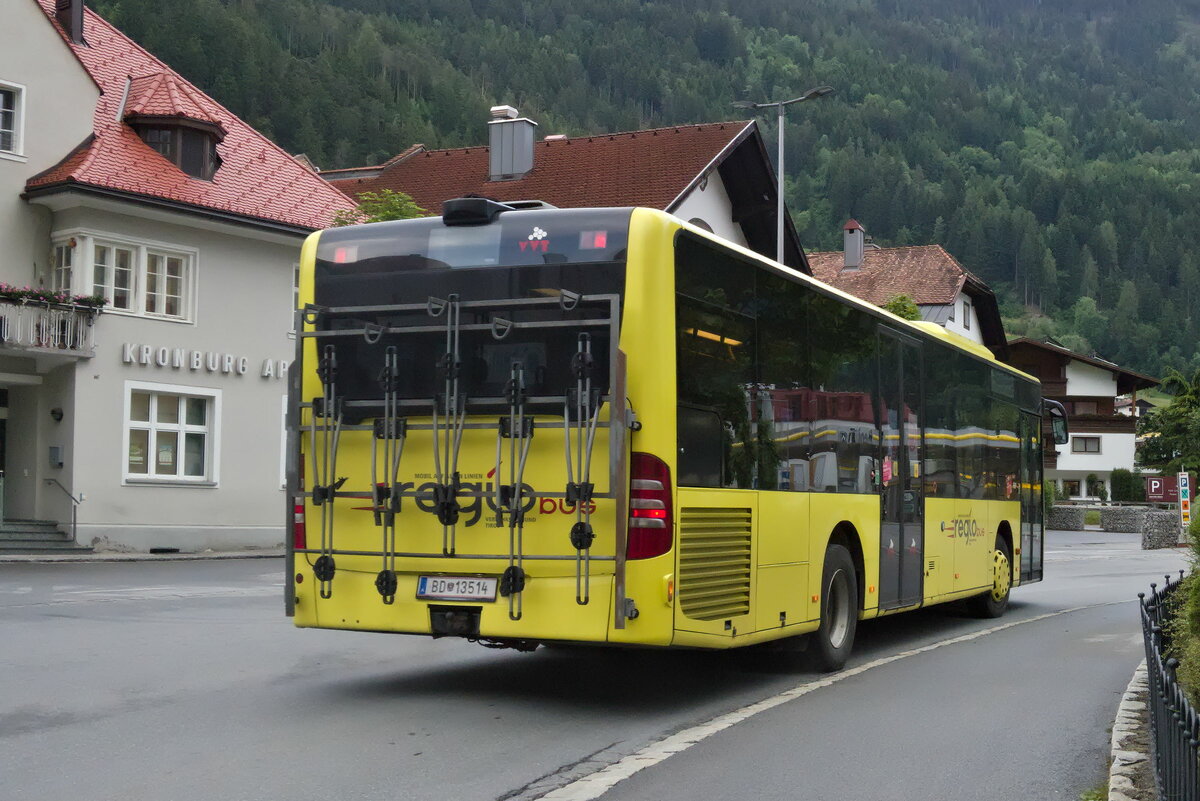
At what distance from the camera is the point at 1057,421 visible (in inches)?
781

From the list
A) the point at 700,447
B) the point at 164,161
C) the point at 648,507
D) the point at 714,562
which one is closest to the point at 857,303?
the point at 700,447

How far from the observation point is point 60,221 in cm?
2912

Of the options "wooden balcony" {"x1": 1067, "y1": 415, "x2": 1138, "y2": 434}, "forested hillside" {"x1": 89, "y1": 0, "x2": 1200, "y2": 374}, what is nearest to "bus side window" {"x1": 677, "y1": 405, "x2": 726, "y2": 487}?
"wooden balcony" {"x1": 1067, "y1": 415, "x2": 1138, "y2": 434}

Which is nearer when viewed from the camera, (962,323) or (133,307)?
(133,307)

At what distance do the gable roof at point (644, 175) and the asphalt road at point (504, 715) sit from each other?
26.5m

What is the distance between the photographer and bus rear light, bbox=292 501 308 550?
964cm

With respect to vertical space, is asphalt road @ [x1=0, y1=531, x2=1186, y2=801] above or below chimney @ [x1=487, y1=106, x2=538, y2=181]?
below

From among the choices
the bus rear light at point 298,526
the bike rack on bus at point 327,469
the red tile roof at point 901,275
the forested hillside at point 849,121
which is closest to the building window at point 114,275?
the bus rear light at point 298,526

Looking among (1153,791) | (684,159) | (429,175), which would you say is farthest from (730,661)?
(429,175)

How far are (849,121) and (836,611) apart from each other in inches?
5705

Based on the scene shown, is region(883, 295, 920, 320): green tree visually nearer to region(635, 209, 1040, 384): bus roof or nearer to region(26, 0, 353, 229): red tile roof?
region(26, 0, 353, 229): red tile roof

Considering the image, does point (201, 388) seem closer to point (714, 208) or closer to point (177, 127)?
point (177, 127)

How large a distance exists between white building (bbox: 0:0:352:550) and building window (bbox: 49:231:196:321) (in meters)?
0.04

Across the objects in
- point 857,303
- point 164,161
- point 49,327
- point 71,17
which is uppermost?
point 71,17
